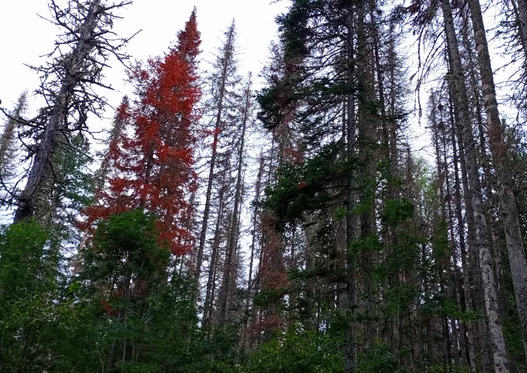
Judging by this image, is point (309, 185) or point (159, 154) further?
point (159, 154)

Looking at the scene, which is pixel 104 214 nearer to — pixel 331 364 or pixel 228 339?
pixel 228 339

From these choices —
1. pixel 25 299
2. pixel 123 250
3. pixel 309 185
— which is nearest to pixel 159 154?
pixel 123 250

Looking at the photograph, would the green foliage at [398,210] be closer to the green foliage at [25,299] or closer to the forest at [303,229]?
the forest at [303,229]

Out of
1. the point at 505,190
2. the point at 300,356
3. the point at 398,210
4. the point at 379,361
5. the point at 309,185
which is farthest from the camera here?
the point at 309,185

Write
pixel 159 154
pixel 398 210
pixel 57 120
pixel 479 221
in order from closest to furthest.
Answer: pixel 479 221, pixel 398 210, pixel 57 120, pixel 159 154

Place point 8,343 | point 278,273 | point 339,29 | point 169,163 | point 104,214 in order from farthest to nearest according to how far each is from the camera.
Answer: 1. point 278,273
2. point 169,163
3. point 104,214
4. point 339,29
5. point 8,343

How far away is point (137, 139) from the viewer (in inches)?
631

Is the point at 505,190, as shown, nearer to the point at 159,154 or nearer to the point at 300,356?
the point at 300,356

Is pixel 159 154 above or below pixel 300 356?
above

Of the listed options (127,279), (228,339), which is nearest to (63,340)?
(127,279)

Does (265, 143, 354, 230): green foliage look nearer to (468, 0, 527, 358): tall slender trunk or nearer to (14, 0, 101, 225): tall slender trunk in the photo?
(468, 0, 527, 358): tall slender trunk

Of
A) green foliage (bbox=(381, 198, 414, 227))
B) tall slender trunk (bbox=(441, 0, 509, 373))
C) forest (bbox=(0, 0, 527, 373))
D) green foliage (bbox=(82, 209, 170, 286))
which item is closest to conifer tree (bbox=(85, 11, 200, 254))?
forest (bbox=(0, 0, 527, 373))

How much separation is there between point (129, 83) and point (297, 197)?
1067cm

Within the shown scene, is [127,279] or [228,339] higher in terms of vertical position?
[127,279]
